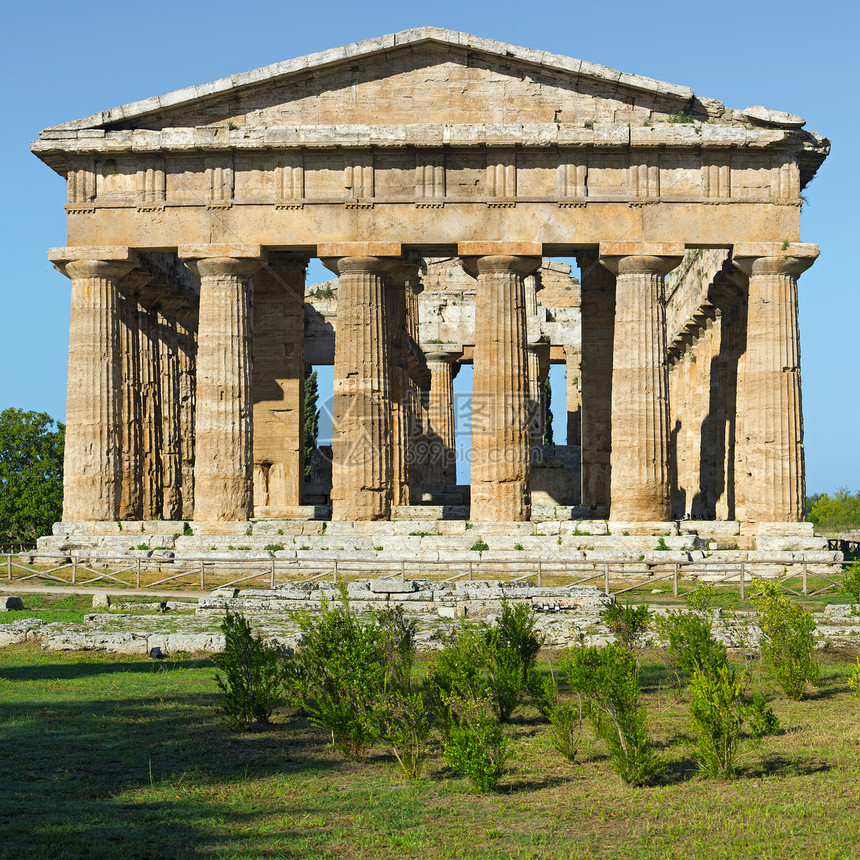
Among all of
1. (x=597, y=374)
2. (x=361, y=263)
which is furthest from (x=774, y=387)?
(x=361, y=263)

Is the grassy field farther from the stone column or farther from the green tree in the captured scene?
the green tree


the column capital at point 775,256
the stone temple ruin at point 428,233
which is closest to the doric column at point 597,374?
the stone temple ruin at point 428,233

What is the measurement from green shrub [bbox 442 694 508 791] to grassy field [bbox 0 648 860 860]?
0.61 ft

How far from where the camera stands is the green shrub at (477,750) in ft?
32.3

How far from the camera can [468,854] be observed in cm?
825

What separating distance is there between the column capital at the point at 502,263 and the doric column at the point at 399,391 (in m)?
3.76

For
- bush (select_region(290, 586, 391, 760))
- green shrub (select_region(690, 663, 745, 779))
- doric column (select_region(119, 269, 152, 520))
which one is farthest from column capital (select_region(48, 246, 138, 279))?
green shrub (select_region(690, 663, 745, 779))

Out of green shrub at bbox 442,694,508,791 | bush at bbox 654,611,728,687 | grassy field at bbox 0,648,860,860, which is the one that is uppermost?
bush at bbox 654,611,728,687

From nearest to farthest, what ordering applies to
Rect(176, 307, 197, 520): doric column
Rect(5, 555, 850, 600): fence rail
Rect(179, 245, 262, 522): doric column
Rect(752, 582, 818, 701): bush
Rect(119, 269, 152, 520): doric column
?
Rect(752, 582, 818, 701): bush → Rect(5, 555, 850, 600): fence rail → Rect(179, 245, 262, 522): doric column → Rect(119, 269, 152, 520): doric column → Rect(176, 307, 197, 520): doric column

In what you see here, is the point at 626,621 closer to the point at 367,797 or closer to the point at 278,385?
the point at 367,797

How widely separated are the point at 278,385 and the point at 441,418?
44.5 ft

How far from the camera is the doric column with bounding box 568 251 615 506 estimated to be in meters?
33.5

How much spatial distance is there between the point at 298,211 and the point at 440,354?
18825 millimetres

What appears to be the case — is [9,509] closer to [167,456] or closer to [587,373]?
[167,456]
